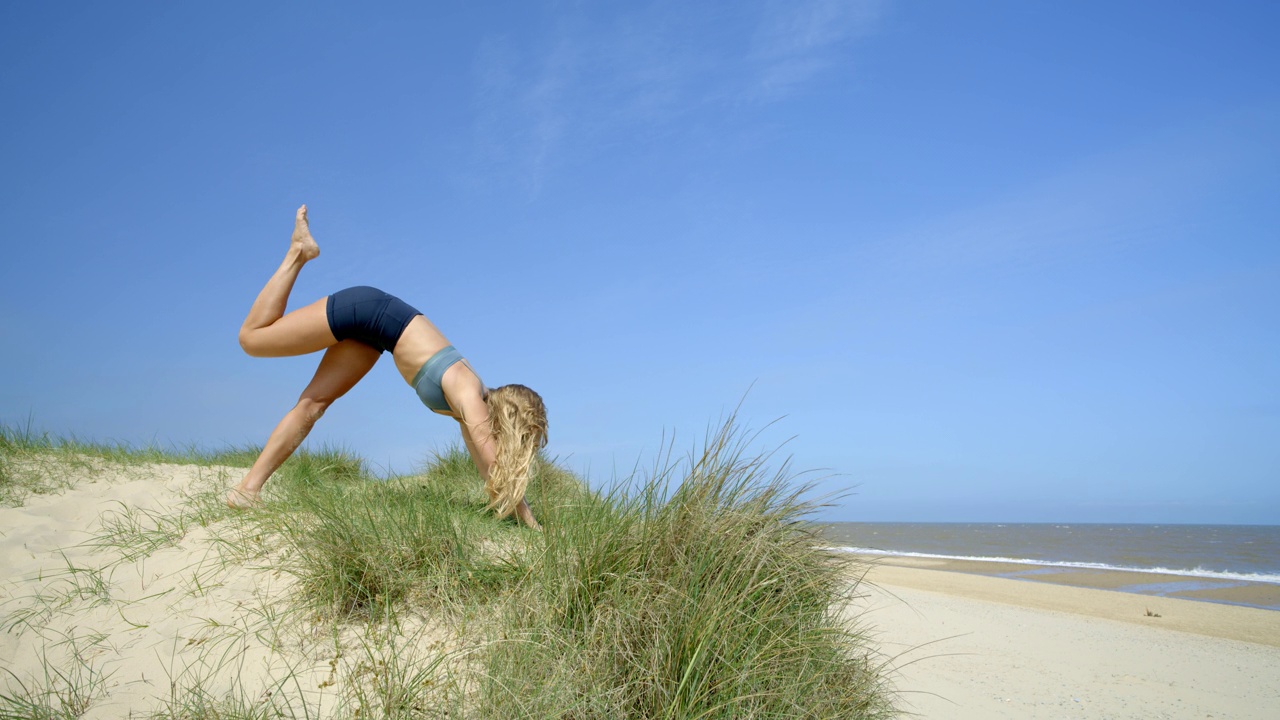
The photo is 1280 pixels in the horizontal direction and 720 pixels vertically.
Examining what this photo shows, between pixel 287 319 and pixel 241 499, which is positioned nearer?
pixel 241 499

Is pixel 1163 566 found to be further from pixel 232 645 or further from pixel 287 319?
pixel 232 645

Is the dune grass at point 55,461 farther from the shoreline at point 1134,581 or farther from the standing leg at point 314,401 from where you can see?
the shoreline at point 1134,581

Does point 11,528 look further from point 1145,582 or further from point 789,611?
point 1145,582

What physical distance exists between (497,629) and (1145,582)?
1745 cm

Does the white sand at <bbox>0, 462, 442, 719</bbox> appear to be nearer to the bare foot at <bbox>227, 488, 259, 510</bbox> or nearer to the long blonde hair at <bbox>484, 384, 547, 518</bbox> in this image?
the bare foot at <bbox>227, 488, 259, 510</bbox>

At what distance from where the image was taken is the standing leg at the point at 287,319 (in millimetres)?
3920

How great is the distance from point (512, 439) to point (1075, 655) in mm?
6342

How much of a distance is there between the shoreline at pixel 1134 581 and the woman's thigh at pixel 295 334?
10305mm

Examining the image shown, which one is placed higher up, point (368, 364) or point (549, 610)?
point (368, 364)

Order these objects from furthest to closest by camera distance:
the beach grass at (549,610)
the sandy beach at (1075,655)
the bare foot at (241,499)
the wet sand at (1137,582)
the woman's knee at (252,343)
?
the wet sand at (1137,582), the sandy beach at (1075,655), the woman's knee at (252,343), the bare foot at (241,499), the beach grass at (549,610)

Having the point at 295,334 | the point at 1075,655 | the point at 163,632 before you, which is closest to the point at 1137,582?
the point at 1075,655

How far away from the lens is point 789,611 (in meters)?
2.99

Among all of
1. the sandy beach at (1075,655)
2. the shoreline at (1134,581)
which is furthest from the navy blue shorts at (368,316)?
the shoreline at (1134,581)

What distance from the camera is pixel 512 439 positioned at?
3.85m
